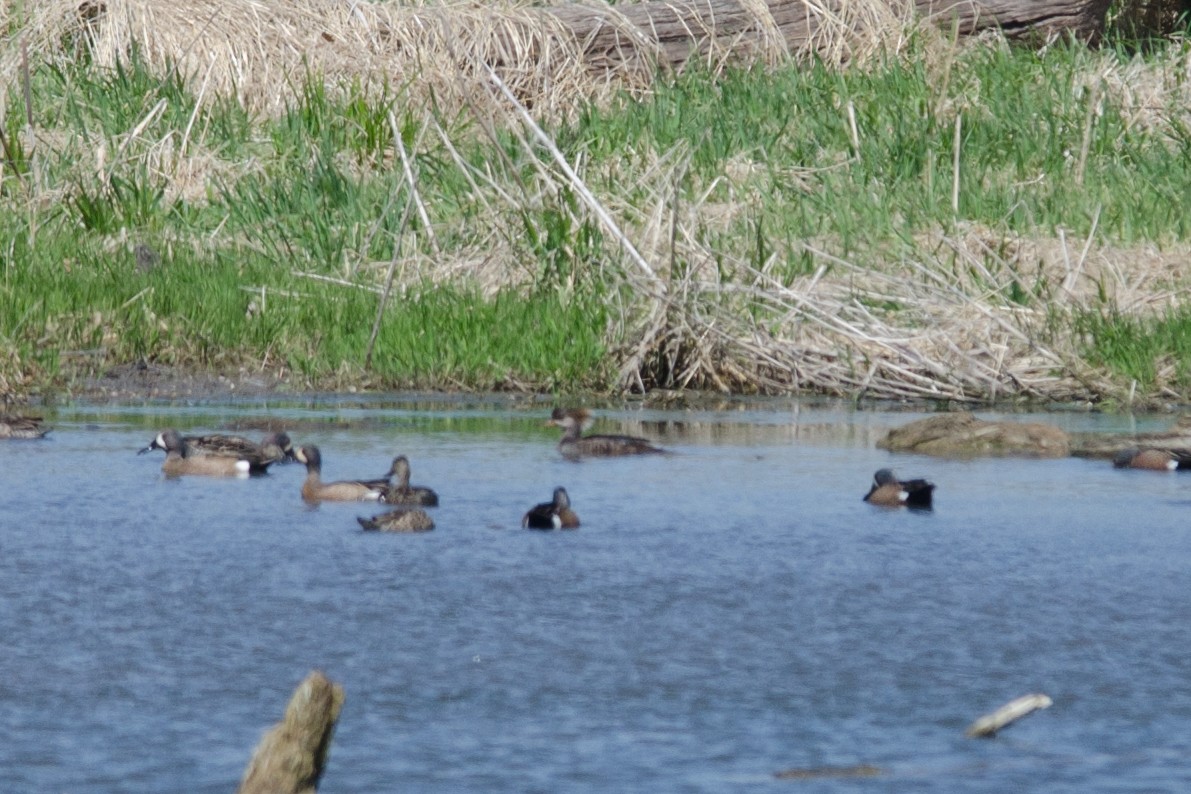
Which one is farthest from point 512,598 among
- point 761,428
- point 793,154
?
point 793,154

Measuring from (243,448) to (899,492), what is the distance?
297cm

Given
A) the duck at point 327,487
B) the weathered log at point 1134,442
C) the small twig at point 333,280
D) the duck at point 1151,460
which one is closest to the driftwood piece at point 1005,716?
the duck at point 327,487

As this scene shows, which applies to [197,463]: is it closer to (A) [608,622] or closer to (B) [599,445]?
(B) [599,445]

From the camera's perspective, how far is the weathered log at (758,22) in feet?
58.7

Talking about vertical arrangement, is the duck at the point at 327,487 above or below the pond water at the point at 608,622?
above

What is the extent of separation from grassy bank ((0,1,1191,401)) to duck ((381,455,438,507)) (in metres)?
3.77

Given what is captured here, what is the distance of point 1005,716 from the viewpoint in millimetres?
4816

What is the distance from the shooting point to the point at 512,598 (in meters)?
6.70

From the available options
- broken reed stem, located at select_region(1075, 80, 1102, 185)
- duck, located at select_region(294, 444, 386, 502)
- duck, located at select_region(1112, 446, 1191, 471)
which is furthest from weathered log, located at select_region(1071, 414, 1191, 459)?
broken reed stem, located at select_region(1075, 80, 1102, 185)

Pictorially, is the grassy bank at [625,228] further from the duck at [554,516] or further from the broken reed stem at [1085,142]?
the duck at [554,516]

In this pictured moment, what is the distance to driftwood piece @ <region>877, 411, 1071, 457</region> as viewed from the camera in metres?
9.97

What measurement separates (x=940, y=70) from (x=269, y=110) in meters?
5.35

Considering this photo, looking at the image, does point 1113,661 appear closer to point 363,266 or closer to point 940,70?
point 363,266

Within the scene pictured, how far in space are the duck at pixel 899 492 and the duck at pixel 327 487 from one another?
2029 millimetres
